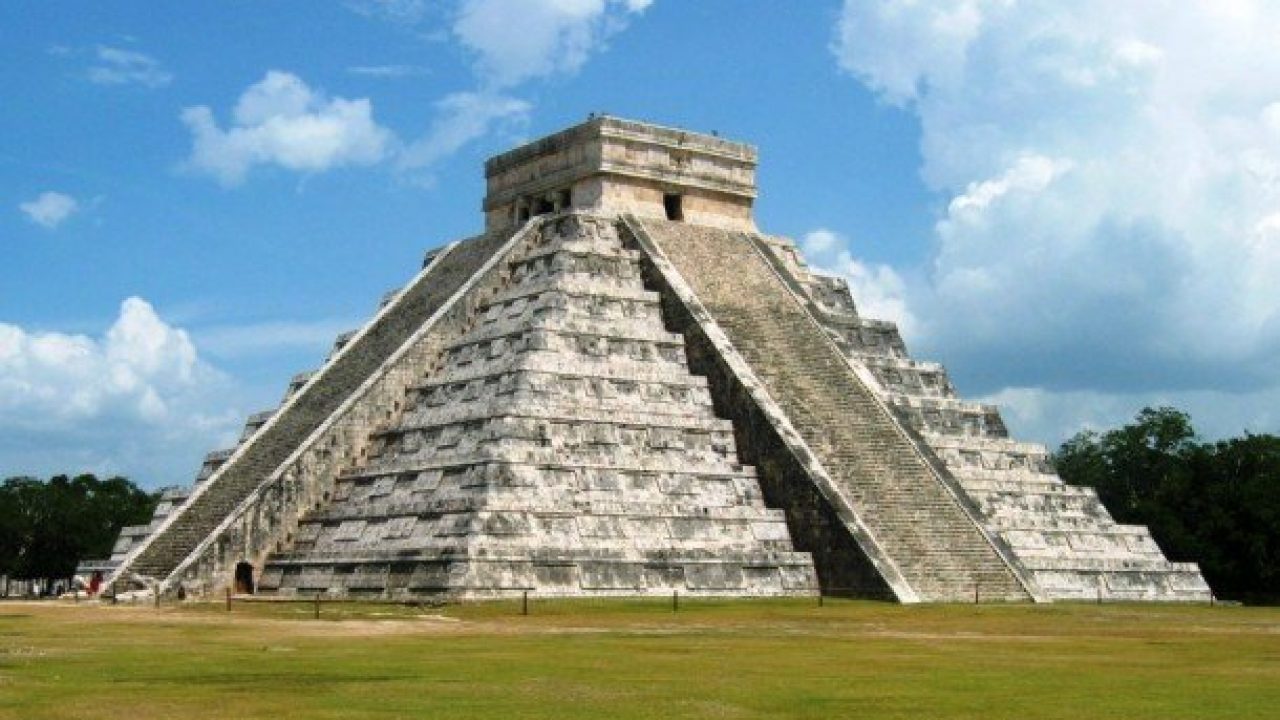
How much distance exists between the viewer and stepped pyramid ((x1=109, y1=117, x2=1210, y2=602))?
3338cm

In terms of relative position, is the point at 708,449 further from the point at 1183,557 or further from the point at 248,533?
the point at 1183,557

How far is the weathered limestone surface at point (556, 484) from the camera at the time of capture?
32.4m

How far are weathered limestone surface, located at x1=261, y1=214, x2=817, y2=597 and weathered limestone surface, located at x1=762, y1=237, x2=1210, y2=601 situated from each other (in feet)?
17.6

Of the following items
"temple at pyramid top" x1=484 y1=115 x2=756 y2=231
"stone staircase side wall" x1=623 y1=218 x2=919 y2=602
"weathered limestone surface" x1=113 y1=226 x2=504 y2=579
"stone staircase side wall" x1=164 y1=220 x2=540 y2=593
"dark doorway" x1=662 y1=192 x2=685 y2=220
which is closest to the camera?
"stone staircase side wall" x1=623 y1=218 x2=919 y2=602

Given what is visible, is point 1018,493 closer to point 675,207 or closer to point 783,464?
point 783,464

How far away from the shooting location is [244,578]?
117 ft

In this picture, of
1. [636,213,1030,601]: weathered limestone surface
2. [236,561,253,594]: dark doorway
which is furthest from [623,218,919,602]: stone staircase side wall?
[236,561,253,594]: dark doorway

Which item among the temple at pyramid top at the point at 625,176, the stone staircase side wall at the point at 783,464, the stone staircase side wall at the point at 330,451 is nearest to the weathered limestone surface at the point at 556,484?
the stone staircase side wall at the point at 330,451

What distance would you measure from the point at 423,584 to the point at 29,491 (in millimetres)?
41320

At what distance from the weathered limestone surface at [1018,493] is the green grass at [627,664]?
8076mm

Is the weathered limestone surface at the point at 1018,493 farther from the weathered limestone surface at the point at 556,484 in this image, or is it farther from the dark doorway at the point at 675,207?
the weathered limestone surface at the point at 556,484

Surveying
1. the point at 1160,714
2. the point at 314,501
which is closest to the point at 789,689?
the point at 1160,714

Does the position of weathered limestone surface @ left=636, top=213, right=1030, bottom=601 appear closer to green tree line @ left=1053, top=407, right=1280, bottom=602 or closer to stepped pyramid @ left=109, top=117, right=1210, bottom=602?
stepped pyramid @ left=109, top=117, right=1210, bottom=602

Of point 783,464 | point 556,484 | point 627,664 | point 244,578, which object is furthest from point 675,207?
point 627,664
